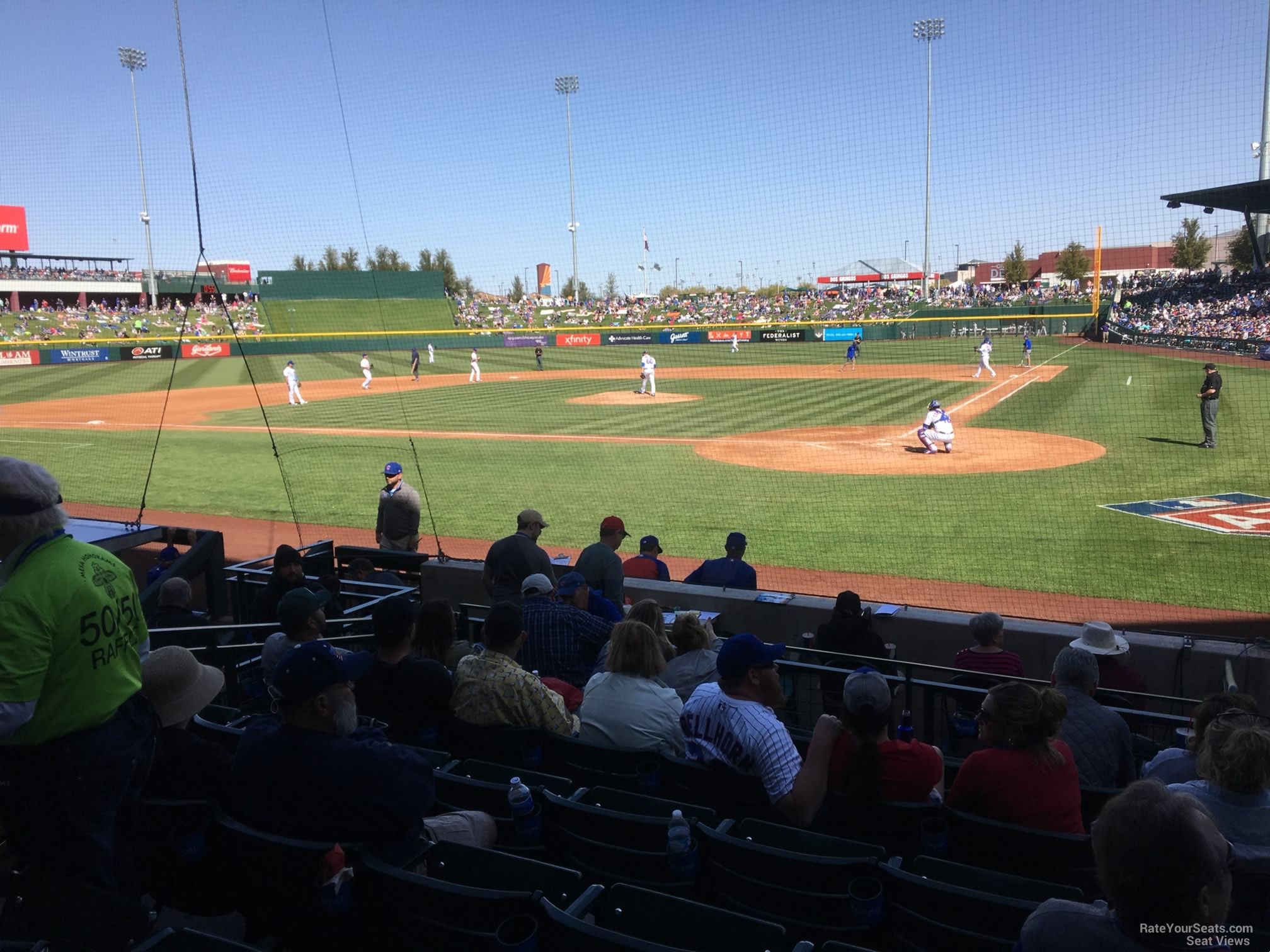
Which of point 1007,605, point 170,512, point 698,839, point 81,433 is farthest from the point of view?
point 81,433

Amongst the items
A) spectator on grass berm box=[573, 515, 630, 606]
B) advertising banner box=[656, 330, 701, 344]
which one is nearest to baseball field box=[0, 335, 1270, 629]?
spectator on grass berm box=[573, 515, 630, 606]

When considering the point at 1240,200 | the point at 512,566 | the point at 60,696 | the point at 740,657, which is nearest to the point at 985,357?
the point at 1240,200

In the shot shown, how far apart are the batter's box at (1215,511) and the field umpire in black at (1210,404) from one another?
361cm

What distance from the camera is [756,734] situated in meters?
3.40

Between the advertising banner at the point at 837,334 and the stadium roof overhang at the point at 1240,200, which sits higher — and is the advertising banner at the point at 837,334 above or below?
below

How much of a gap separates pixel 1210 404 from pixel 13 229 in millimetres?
70943

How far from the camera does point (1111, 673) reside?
5.39 metres

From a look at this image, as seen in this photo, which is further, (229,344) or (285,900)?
(229,344)

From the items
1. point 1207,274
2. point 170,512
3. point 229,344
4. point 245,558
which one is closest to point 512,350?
point 229,344

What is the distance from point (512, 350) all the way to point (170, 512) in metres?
38.5

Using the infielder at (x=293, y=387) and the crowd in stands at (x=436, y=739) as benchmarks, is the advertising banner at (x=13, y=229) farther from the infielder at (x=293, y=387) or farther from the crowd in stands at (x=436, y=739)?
the crowd in stands at (x=436, y=739)

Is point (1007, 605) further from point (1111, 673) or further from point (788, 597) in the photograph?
point (1111, 673)

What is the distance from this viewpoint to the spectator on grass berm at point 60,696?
262 centimetres

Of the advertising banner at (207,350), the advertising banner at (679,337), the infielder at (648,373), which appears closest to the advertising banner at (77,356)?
the advertising banner at (207,350)
